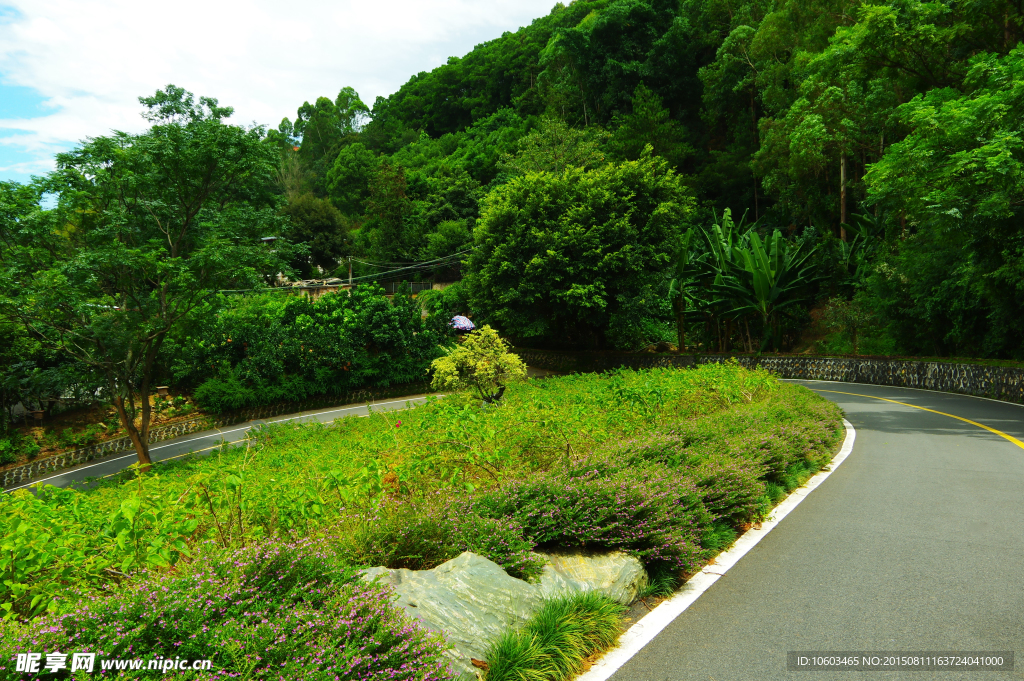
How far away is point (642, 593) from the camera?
5023 mm

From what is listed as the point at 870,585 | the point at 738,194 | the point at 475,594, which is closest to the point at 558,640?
the point at 475,594

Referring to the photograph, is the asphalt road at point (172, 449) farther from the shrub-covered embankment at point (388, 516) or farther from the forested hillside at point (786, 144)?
the shrub-covered embankment at point (388, 516)

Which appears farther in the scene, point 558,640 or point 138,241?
point 138,241

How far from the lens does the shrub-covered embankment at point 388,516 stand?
3.04m

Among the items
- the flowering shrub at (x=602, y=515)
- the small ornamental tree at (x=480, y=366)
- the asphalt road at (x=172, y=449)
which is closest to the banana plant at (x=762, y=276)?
the asphalt road at (x=172, y=449)

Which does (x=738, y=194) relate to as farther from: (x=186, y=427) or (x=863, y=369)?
(x=186, y=427)

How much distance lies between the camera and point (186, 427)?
26656 millimetres

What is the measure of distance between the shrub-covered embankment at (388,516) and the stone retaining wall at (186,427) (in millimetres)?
16937

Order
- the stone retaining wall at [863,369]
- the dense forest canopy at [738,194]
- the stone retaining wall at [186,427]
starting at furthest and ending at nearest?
1. the stone retaining wall at [186,427]
2. the stone retaining wall at [863,369]
3. the dense forest canopy at [738,194]

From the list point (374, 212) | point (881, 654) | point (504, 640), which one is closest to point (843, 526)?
point (881, 654)

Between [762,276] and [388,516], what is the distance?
28.1 meters

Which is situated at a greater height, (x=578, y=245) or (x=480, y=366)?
(x=578, y=245)

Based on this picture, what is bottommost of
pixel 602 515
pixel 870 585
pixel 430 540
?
pixel 870 585

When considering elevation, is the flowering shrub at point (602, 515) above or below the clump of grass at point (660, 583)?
above
